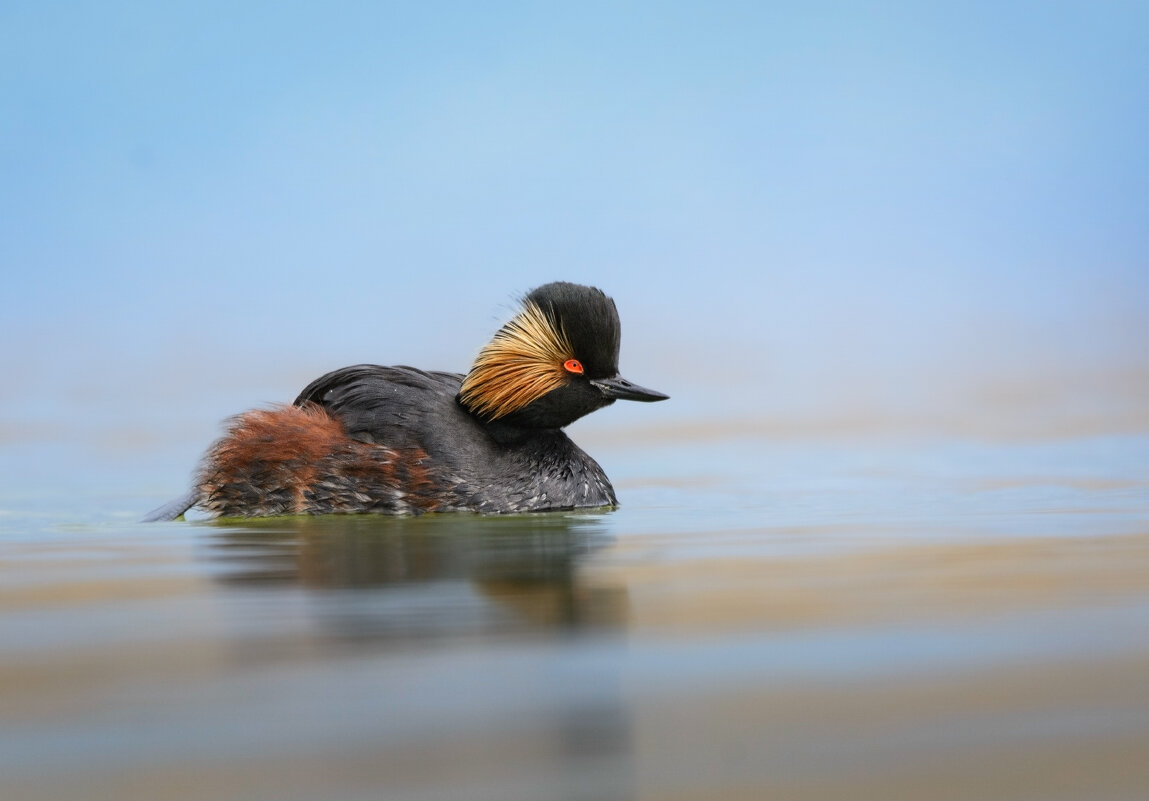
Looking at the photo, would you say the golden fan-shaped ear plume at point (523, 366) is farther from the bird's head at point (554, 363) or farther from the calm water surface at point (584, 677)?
the calm water surface at point (584, 677)

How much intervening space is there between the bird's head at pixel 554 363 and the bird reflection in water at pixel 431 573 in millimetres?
1123

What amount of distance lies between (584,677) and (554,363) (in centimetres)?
544

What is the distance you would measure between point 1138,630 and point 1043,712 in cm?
89

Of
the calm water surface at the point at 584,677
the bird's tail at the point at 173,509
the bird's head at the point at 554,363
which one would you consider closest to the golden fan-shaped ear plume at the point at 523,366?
the bird's head at the point at 554,363

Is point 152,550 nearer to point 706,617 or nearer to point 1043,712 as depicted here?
point 706,617

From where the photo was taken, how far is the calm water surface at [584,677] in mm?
1593

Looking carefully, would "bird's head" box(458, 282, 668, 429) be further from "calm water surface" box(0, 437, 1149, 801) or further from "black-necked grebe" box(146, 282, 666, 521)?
"calm water surface" box(0, 437, 1149, 801)

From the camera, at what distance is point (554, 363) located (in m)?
7.54

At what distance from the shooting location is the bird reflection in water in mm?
2793

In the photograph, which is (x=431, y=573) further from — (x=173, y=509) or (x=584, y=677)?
(x=173, y=509)

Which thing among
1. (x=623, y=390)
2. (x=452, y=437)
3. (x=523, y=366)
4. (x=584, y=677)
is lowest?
(x=584, y=677)

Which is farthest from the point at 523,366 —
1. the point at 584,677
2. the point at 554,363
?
the point at 584,677

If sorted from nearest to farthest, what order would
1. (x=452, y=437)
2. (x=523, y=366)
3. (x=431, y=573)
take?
(x=431, y=573) < (x=452, y=437) < (x=523, y=366)

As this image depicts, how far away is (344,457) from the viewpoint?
727 centimetres
